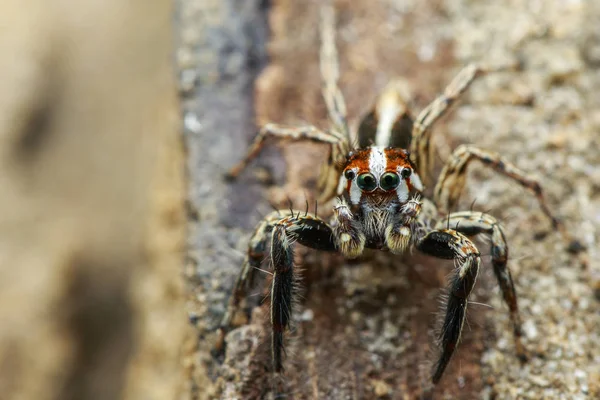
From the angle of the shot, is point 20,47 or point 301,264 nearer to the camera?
point 301,264

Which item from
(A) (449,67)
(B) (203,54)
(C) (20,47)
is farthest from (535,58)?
(C) (20,47)

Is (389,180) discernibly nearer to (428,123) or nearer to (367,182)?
(367,182)

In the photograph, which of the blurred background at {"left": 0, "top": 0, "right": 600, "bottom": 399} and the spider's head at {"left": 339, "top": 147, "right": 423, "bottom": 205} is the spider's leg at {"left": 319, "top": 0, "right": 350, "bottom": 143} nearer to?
the blurred background at {"left": 0, "top": 0, "right": 600, "bottom": 399}

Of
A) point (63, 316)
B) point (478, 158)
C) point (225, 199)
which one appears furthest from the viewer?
point (63, 316)

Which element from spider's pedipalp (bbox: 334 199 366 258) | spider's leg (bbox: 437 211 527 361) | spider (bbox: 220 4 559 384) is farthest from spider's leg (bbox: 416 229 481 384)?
spider's pedipalp (bbox: 334 199 366 258)

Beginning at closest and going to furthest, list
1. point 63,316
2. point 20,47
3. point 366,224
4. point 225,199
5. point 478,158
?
point 366,224 < point 478,158 < point 225,199 < point 63,316 < point 20,47

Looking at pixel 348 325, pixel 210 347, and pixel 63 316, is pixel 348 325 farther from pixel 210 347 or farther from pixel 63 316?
pixel 63 316

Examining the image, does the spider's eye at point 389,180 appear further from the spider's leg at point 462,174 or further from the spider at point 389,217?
the spider's leg at point 462,174
